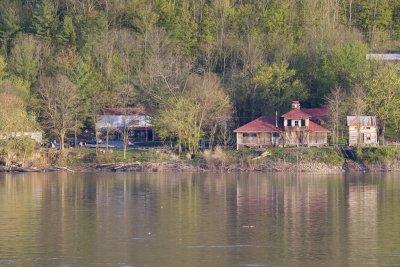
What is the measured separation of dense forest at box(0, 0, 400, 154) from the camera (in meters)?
84.0

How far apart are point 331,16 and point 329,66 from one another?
1857cm

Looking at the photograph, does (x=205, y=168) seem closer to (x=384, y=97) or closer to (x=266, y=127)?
(x=266, y=127)

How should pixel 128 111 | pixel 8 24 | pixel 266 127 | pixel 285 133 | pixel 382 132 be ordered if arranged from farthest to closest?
1. pixel 8 24
2. pixel 128 111
3. pixel 382 132
4. pixel 266 127
5. pixel 285 133

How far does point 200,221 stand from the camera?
148 feet

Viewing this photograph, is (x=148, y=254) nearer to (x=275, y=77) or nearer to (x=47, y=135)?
(x=47, y=135)

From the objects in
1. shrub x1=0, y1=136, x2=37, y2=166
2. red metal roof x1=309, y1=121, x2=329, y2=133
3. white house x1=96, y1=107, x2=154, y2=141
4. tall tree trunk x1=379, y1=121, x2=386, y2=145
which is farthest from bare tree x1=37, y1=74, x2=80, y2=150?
tall tree trunk x1=379, y1=121, x2=386, y2=145

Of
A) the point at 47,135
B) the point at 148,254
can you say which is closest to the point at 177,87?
the point at 47,135

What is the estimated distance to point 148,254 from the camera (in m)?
35.9

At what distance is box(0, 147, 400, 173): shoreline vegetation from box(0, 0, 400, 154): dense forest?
3.13 m

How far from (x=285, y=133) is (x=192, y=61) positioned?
20322 millimetres

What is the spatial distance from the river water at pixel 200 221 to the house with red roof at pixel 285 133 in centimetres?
1389

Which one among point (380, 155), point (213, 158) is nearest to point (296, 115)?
point (380, 155)

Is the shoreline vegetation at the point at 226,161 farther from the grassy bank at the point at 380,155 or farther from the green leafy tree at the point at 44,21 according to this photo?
the green leafy tree at the point at 44,21

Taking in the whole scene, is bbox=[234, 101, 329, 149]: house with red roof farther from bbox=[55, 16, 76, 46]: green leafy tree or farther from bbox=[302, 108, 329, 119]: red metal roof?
bbox=[55, 16, 76, 46]: green leafy tree
